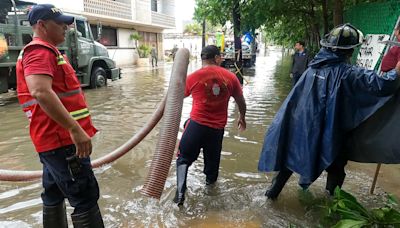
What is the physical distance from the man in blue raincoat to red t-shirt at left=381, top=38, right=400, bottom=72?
1.20 m

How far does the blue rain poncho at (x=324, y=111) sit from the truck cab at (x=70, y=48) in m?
8.70

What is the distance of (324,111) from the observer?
3.04 m

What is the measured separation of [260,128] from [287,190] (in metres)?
3.00

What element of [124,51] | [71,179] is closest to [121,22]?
[124,51]

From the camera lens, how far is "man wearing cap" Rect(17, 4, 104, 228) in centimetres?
221

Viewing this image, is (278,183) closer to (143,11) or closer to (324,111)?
(324,111)

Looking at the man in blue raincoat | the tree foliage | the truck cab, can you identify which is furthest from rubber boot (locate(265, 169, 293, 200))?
the truck cab

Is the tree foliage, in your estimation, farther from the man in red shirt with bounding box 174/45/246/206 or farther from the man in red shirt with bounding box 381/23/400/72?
the man in red shirt with bounding box 174/45/246/206

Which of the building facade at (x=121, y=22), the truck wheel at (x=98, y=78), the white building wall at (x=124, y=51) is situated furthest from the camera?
the white building wall at (x=124, y=51)

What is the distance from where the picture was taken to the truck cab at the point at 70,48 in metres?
9.61

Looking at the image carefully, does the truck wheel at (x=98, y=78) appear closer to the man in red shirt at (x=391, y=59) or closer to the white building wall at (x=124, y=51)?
the man in red shirt at (x=391, y=59)

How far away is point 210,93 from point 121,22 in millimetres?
23070

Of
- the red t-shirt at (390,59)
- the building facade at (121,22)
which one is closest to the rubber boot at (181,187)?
the red t-shirt at (390,59)

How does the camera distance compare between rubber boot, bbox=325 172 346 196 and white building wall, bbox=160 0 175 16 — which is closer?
rubber boot, bbox=325 172 346 196
